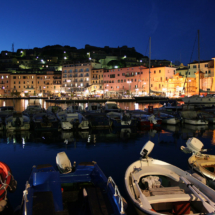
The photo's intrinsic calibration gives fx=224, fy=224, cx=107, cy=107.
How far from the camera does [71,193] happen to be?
700 cm

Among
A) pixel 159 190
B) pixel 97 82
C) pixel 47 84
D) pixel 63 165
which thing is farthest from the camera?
pixel 47 84

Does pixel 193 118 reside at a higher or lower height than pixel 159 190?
higher

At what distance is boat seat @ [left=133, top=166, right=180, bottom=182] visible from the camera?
7.41 meters

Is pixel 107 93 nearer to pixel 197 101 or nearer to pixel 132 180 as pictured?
pixel 197 101

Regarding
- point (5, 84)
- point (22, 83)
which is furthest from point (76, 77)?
point (5, 84)

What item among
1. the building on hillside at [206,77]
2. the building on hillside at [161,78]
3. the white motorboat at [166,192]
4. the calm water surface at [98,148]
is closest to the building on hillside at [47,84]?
the building on hillside at [161,78]

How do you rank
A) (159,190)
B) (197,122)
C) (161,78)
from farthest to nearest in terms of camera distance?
(161,78), (197,122), (159,190)

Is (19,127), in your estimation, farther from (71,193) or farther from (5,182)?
(71,193)

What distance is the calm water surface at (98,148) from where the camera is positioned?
11195 millimetres

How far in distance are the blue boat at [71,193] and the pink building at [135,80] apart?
7053cm

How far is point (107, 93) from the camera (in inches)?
3319

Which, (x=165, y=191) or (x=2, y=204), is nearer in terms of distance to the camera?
(x=165, y=191)

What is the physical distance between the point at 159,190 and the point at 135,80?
250 feet

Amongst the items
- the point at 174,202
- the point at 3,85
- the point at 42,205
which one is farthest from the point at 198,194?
the point at 3,85
